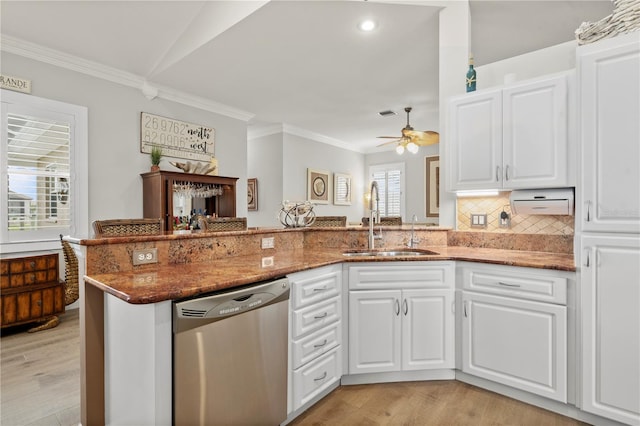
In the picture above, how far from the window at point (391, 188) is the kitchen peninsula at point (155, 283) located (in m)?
5.41

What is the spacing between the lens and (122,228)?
2.27m

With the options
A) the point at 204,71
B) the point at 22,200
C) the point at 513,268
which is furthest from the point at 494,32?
the point at 22,200

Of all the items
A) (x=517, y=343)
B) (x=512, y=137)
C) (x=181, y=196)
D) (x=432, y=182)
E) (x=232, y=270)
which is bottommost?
(x=517, y=343)

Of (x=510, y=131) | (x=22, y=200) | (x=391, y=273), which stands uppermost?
(x=510, y=131)

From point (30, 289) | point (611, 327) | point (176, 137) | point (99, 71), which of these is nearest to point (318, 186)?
point (176, 137)

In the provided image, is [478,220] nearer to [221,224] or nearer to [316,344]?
[316,344]

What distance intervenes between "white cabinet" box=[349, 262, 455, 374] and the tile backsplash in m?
0.75

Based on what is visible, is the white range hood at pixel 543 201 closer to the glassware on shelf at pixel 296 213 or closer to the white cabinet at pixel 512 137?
the white cabinet at pixel 512 137

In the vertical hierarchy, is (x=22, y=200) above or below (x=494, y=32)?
below

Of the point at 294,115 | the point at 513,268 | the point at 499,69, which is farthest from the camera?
the point at 294,115

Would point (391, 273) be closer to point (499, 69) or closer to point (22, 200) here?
point (499, 69)

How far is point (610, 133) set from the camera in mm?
1786

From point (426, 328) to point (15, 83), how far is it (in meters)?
4.42

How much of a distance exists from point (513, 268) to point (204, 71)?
12.6 feet
